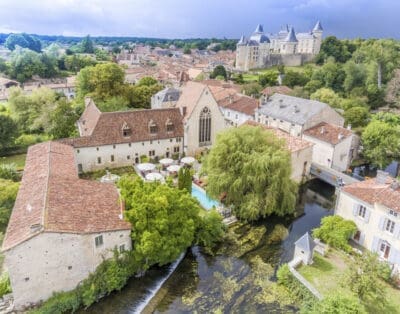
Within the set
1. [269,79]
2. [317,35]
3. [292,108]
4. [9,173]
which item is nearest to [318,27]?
[317,35]

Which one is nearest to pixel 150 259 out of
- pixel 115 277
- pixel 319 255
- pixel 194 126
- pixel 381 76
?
pixel 115 277

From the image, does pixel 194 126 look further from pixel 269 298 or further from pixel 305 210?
pixel 269 298

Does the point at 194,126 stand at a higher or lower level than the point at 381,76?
lower

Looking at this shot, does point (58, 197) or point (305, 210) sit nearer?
point (58, 197)

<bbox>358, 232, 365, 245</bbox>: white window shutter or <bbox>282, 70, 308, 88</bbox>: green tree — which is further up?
<bbox>282, 70, 308, 88</bbox>: green tree

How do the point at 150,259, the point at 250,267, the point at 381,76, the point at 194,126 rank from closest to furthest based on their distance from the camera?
the point at 150,259 → the point at 250,267 → the point at 194,126 → the point at 381,76

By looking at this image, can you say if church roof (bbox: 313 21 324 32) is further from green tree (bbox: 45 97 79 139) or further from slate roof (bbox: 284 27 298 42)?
green tree (bbox: 45 97 79 139)

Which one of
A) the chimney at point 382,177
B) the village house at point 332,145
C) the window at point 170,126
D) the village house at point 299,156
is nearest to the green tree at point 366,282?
the chimney at point 382,177

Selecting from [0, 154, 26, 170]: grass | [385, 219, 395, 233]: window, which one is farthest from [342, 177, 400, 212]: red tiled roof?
[0, 154, 26, 170]: grass
